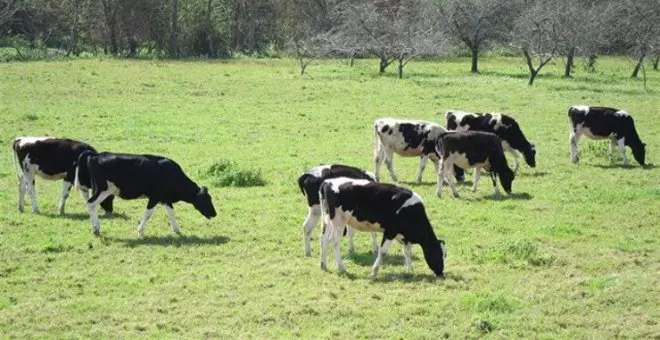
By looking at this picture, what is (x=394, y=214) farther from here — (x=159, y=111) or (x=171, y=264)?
(x=159, y=111)

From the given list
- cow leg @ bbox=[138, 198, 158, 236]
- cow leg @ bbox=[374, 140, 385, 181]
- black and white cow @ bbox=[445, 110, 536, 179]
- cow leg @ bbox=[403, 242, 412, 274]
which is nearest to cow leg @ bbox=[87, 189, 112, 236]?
cow leg @ bbox=[138, 198, 158, 236]

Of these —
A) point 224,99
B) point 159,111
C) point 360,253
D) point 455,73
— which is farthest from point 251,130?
point 455,73

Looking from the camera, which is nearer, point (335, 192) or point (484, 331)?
point (484, 331)

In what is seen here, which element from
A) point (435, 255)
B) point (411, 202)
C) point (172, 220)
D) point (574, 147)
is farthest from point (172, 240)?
point (574, 147)

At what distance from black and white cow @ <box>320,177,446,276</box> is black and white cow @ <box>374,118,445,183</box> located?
26.1 feet

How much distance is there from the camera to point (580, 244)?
599 inches

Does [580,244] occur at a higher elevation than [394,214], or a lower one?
lower

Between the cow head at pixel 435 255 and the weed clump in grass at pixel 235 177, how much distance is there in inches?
344

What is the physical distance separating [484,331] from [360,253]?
14.0ft

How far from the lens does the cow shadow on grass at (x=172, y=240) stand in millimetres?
15177

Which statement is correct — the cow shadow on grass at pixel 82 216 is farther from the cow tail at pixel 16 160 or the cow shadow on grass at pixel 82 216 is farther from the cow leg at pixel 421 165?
the cow leg at pixel 421 165

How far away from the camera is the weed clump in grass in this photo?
20.9m

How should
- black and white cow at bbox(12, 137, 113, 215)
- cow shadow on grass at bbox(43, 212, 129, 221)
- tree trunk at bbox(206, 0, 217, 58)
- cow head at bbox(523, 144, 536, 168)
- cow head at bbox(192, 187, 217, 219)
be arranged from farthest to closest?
tree trunk at bbox(206, 0, 217, 58) < cow head at bbox(523, 144, 536, 168) < black and white cow at bbox(12, 137, 113, 215) < cow shadow on grass at bbox(43, 212, 129, 221) < cow head at bbox(192, 187, 217, 219)

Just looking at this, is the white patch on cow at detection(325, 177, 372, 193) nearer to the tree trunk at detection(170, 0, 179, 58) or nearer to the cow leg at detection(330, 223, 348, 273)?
the cow leg at detection(330, 223, 348, 273)
